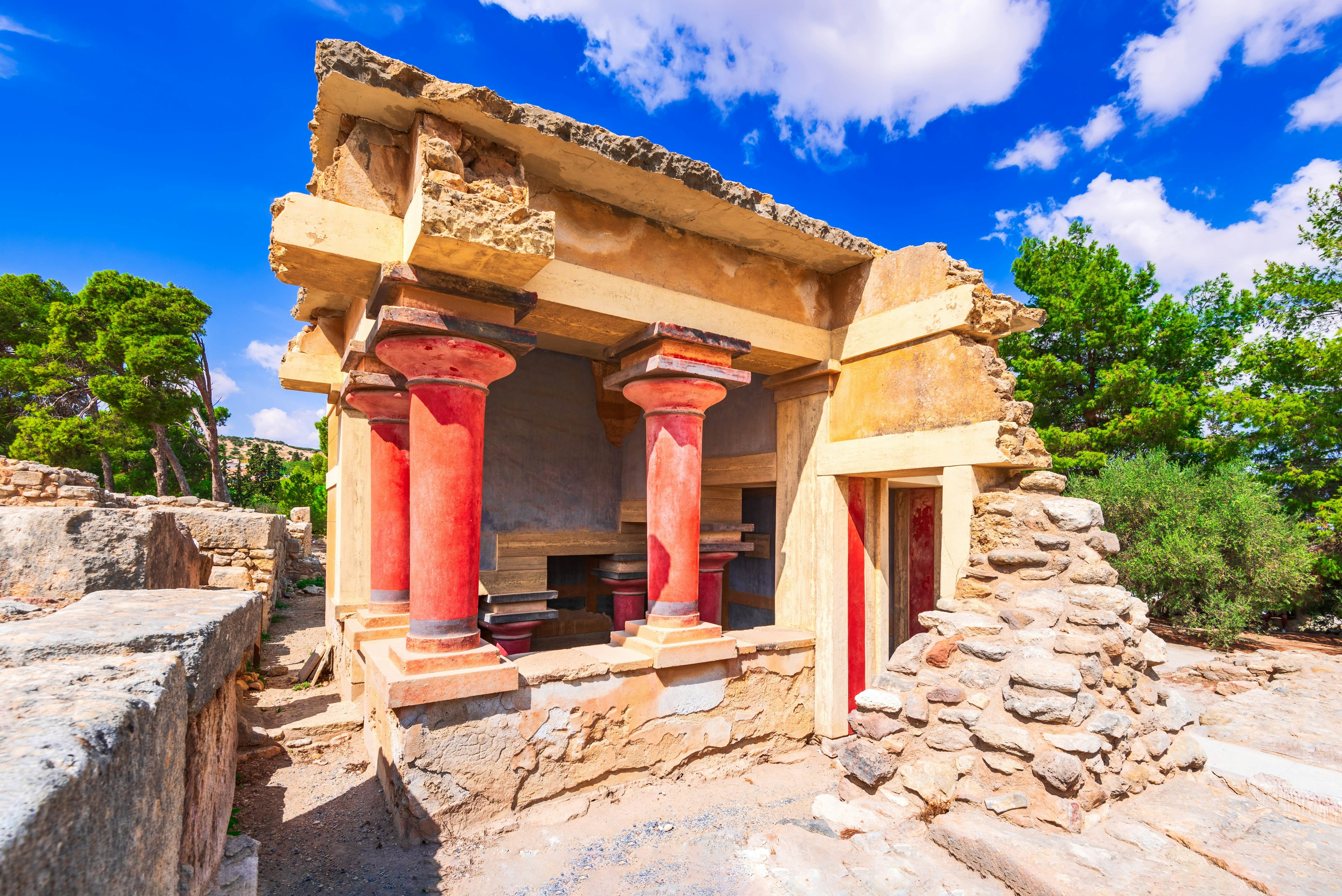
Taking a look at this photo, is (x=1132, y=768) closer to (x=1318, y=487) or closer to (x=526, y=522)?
(x=526, y=522)

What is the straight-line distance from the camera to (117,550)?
2725 millimetres

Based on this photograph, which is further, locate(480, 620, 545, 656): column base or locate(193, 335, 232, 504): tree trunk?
locate(193, 335, 232, 504): tree trunk

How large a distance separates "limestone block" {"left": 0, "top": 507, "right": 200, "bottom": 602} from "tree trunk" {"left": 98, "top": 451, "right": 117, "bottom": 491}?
2094cm

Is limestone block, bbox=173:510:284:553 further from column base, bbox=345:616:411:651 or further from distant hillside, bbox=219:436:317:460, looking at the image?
distant hillside, bbox=219:436:317:460

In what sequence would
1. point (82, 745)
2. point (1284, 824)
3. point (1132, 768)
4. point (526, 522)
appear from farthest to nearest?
point (526, 522)
point (1132, 768)
point (1284, 824)
point (82, 745)

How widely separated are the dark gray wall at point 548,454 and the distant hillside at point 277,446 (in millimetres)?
40168

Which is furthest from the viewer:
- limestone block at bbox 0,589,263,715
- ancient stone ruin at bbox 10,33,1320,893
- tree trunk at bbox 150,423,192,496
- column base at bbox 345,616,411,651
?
tree trunk at bbox 150,423,192,496

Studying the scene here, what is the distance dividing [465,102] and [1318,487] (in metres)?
15.5

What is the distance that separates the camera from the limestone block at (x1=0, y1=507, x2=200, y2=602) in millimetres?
2471

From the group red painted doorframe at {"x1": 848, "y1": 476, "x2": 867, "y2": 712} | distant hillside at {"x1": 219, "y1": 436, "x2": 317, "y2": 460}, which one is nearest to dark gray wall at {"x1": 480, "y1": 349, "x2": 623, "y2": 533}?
red painted doorframe at {"x1": 848, "y1": 476, "x2": 867, "y2": 712}

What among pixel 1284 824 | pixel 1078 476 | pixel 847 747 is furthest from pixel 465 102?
pixel 1078 476

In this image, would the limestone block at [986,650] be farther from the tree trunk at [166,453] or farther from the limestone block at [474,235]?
the tree trunk at [166,453]

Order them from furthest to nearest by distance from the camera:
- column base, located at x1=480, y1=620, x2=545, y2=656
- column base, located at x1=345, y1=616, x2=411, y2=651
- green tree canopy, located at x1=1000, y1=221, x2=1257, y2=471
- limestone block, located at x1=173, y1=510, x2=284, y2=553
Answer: green tree canopy, located at x1=1000, y1=221, x2=1257, y2=471
limestone block, located at x1=173, y1=510, x2=284, y2=553
column base, located at x1=480, y1=620, x2=545, y2=656
column base, located at x1=345, y1=616, x2=411, y2=651

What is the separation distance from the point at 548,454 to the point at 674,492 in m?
2.57
